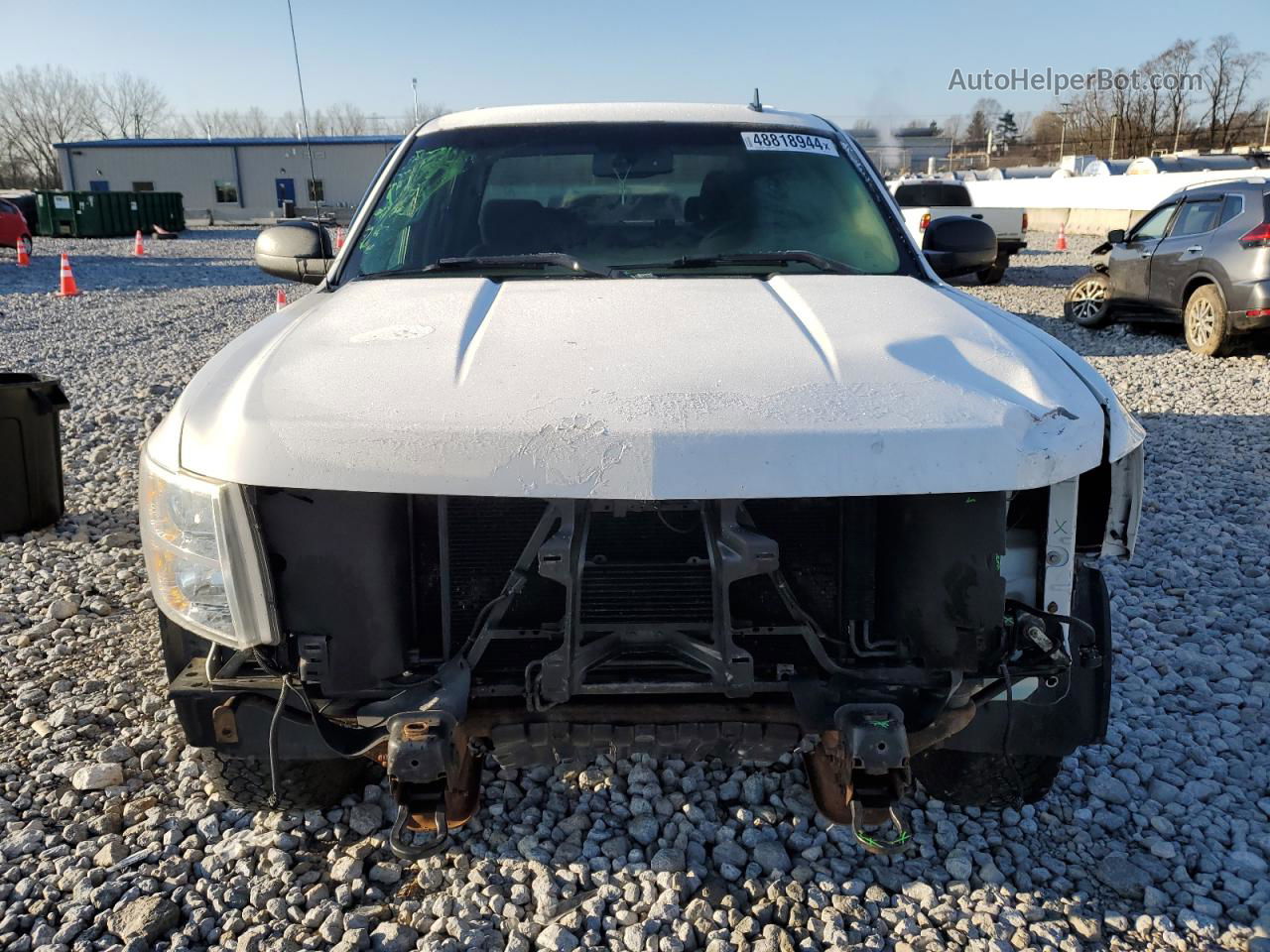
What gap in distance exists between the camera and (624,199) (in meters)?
3.27

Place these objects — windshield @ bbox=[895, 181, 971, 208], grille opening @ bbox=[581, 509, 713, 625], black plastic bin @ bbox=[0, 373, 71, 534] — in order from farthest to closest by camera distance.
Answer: windshield @ bbox=[895, 181, 971, 208]
black plastic bin @ bbox=[0, 373, 71, 534]
grille opening @ bbox=[581, 509, 713, 625]

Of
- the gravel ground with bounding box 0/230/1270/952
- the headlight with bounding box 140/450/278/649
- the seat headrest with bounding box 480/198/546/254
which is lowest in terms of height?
the gravel ground with bounding box 0/230/1270/952

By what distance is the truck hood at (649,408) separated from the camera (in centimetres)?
176

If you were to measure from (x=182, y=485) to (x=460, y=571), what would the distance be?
600 millimetres

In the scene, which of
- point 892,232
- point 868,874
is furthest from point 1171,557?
point 868,874

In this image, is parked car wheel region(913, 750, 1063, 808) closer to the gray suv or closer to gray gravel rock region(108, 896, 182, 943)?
gray gravel rock region(108, 896, 182, 943)

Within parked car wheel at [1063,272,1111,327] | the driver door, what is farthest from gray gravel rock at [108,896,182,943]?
parked car wheel at [1063,272,1111,327]

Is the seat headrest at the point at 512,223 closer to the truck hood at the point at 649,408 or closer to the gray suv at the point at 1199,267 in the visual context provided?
the truck hood at the point at 649,408

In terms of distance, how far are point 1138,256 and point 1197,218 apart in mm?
756

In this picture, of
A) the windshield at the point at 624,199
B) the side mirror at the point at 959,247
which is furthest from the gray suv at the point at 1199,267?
the windshield at the point at 624,199

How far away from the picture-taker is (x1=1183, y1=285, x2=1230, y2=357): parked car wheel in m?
9.11

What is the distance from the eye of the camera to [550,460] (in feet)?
5.76

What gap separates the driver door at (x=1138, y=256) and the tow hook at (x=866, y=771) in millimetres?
9855

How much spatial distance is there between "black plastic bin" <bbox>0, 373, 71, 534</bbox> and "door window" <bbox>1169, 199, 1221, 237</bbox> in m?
9.84
